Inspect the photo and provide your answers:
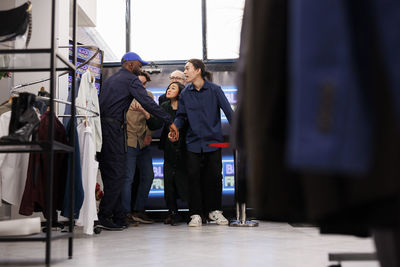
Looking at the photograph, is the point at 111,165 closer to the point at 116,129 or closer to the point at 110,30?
the point at 116,129

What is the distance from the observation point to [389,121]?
0.61 m

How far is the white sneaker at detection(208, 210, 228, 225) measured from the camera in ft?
17.1

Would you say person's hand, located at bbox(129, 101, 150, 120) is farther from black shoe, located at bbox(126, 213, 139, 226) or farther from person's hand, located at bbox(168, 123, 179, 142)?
black shoe, located at bbox(126, 213, 139, 226)

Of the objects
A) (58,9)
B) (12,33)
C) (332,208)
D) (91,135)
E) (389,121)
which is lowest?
(332,208)

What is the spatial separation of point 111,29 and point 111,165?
391cm

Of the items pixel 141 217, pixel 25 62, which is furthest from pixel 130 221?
pixel 25 62

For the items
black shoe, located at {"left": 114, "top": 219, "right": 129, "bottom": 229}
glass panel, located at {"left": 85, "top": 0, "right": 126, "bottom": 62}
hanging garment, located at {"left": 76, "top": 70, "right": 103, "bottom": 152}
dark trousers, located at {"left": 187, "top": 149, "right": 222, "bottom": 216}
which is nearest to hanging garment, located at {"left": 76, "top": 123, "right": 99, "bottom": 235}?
hanging garment, located at {"left": 76, "top": 70, "right": 103, "bottom": 152}

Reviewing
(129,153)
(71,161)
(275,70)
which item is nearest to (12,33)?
(71,161)

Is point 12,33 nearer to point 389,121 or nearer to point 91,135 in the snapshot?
point 91,135

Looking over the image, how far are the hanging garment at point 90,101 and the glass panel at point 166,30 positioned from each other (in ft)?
11.1

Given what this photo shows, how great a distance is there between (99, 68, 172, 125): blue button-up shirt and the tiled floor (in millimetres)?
1083

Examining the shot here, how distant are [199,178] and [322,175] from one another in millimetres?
4709

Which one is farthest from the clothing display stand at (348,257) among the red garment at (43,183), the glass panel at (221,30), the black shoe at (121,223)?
the glass panel at (221,30)

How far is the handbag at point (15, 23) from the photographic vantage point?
2631 mm
